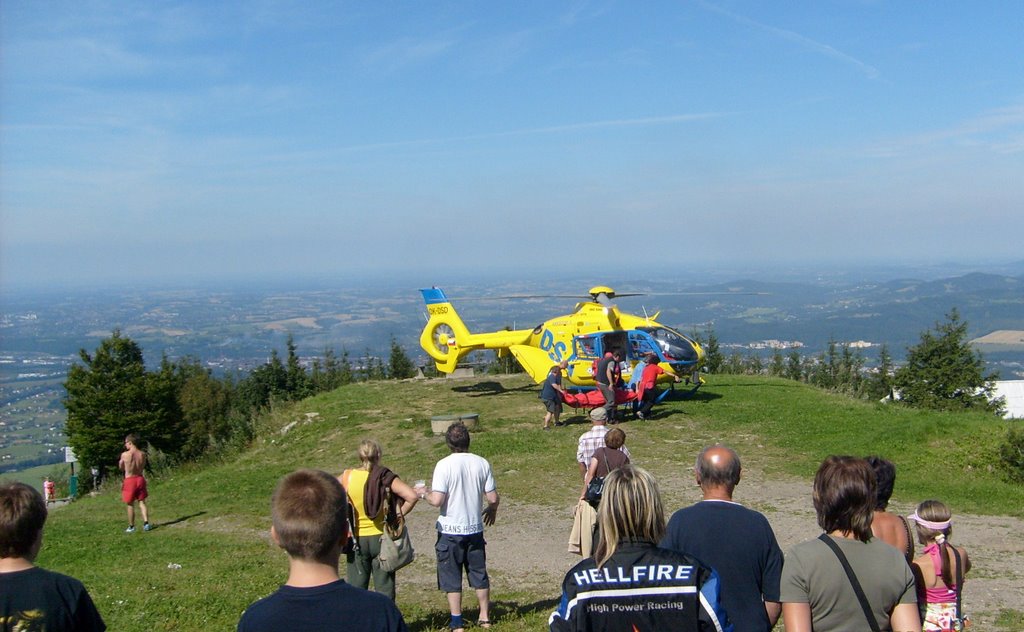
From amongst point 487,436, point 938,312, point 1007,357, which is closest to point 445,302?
point 487,436

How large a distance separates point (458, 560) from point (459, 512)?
17.0 inches

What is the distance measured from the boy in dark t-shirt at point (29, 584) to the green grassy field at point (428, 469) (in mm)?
4019

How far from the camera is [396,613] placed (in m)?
2.83

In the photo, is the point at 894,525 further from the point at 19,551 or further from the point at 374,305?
the point at 374,305

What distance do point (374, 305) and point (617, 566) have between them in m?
151

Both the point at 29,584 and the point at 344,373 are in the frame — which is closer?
the point at 29,584

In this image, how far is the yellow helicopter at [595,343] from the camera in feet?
59.5

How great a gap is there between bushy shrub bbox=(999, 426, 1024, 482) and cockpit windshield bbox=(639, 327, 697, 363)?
658 cm

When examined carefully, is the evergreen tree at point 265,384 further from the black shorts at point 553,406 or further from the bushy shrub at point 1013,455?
the bushy shrub at point 1013,455

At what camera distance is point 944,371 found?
111 feet

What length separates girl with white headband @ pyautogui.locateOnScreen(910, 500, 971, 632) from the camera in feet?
14.8

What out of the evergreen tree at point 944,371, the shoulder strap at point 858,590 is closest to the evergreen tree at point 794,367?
the evergreen tree at point 944,371

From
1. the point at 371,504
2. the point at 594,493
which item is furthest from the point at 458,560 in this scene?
the point at 594,493

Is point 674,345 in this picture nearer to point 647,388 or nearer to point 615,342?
point 615,342
